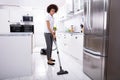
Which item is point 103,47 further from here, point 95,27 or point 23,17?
point 23,17

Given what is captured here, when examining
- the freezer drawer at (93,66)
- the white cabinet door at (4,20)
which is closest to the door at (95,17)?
the freezer drawer at (93,66)

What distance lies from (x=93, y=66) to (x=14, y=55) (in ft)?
5.11

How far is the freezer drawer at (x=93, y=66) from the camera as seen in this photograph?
2105 millimetres

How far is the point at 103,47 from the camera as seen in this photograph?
2012mm

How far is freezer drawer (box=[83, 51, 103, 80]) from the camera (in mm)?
2105

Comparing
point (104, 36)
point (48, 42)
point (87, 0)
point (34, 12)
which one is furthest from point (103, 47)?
point (34, 12)

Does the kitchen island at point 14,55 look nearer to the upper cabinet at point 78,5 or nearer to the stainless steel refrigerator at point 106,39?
the stainless steel refrigerator at point 106,39

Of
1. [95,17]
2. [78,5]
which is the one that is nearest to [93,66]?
[95,17]

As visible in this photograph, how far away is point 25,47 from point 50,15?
1308 mm

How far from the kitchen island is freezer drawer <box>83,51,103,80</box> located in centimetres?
122

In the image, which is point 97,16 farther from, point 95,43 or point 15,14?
point 15,14

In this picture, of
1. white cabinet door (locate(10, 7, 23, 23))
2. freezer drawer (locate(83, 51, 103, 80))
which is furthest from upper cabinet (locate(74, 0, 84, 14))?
white cabinet door (locate(10, 7, 23, 23))

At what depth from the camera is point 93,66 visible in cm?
235

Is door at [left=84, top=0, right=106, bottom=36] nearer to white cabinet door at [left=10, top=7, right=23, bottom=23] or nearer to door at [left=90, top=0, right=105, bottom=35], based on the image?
door at [left=90, top=0, right=105, bottom=35]
